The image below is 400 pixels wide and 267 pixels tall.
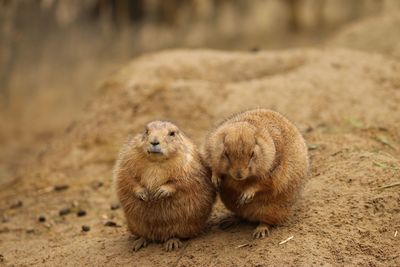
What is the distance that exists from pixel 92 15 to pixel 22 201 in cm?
756

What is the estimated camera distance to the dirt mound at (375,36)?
480 inches

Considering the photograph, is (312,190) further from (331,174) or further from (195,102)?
(195,102)

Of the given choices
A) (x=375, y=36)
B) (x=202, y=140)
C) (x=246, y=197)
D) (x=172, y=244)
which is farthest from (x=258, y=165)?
(x=375, y=36)

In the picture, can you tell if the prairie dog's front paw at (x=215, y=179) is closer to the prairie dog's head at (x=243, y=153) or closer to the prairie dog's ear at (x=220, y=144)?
the prairie dog's head at (x=243, y=153)

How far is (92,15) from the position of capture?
16.0 m

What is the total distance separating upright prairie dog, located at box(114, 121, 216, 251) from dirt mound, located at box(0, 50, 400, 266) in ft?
0.66

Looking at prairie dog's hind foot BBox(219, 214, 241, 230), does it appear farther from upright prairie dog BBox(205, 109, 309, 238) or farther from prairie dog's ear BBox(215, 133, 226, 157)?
prairie dog's ear BBox(215, 133, 226, 157)

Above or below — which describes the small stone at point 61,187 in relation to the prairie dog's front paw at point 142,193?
below

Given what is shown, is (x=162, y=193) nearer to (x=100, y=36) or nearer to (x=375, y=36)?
(x=375, y=36)

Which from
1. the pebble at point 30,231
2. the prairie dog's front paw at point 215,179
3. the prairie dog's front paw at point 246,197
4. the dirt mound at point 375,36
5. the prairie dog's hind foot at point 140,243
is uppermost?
the dirt mound at point 375,36

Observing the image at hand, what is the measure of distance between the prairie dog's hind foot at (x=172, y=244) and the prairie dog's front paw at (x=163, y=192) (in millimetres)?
476

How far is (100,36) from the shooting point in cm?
1619

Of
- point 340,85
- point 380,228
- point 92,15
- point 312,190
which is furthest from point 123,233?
point 92,15

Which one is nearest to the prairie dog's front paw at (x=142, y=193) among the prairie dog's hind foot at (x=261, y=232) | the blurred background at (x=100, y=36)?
the prairie dog's hind foot at (x=261, y=232)
